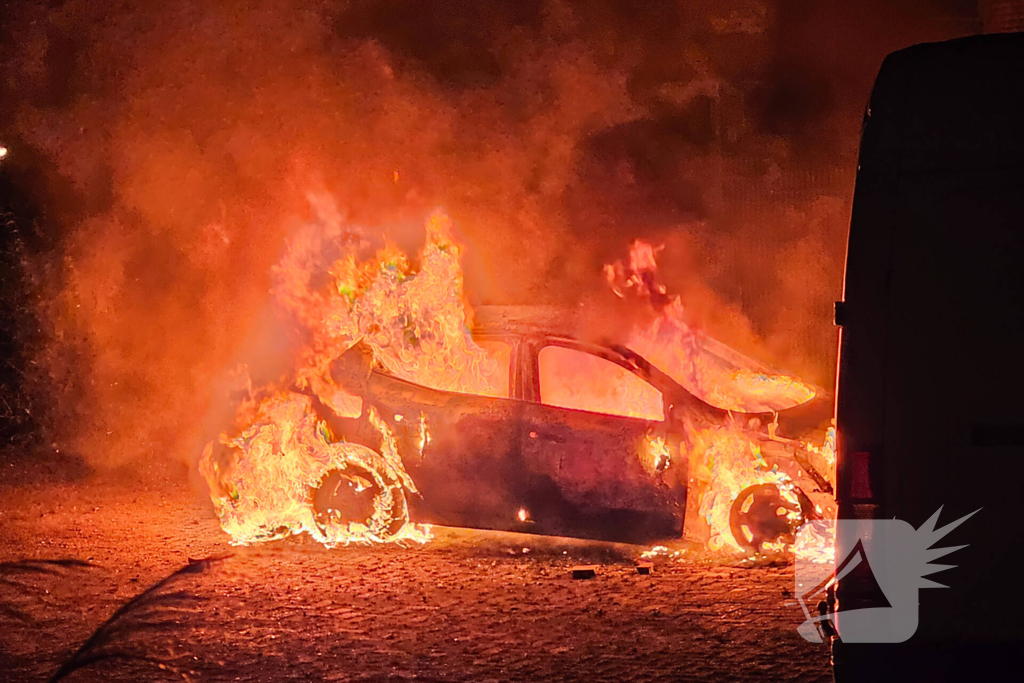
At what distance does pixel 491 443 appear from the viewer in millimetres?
6637

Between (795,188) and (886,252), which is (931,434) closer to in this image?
(886,252)

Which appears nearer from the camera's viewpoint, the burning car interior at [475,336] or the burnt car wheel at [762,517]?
the burning car interior at [475,336]

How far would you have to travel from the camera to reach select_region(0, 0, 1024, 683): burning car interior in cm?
310

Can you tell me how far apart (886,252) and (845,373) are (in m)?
0.40

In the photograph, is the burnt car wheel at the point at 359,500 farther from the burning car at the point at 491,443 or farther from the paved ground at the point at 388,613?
the paved ground at the point at 388,613

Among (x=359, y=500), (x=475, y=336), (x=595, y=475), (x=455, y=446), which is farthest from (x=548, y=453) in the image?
(x=359, y=500)

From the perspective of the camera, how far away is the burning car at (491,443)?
6.47 m

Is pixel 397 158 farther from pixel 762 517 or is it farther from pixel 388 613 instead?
pixel 388 613

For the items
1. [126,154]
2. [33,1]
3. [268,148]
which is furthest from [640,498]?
[33,1]

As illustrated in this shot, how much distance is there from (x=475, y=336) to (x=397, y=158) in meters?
6.00

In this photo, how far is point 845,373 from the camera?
118 inches

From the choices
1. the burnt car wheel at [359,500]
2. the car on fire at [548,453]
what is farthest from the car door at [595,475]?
the burnt car wheel at [359,500]

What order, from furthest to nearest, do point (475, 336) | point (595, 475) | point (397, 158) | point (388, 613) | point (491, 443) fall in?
point (397, 158) < point (475, 336) < point (491, 443) < point (595, 475) < point (388, 613)

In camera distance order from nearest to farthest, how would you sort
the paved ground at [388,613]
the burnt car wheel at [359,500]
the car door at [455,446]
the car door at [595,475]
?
the paved ground at [388,613] → the car door at [595,475] → the car door at [455,446] → the burnt car wheel at [359,500]
